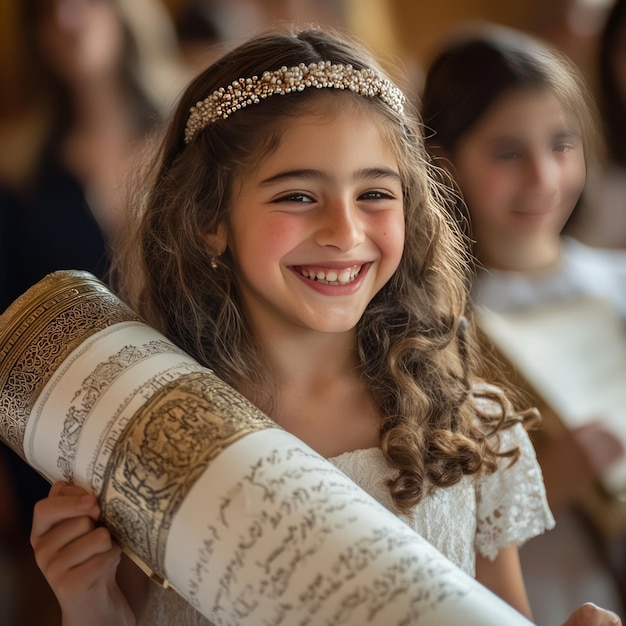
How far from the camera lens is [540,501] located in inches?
35.2

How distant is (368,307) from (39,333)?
321 millimetres

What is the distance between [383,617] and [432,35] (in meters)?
2.84

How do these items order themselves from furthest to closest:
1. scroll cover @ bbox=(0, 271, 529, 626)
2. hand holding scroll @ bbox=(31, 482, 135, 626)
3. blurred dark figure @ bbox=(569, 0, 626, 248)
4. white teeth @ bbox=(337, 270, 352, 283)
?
blurred dark figure @ bbox=(569, 0, 626, 248) → white teeth @ bbox=(337, 270, 352, 283) → hand holding scroll @ bbox=(31, 482, 135, 626) → scroll cover @ bbox=(0, 271, 529, 626)

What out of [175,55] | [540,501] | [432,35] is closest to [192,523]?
[540,501]

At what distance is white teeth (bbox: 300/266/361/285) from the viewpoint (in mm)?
779

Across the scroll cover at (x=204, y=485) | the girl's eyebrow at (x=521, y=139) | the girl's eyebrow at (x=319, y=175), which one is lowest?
the scroll cover at (x=204, y=485)

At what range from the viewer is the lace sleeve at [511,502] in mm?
876

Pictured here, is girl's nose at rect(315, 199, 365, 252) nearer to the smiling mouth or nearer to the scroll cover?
the smiling mouth

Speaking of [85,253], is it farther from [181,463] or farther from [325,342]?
[181,463]

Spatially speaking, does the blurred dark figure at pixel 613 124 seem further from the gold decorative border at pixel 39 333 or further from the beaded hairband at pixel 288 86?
the gold decorative border at pixel 39 333

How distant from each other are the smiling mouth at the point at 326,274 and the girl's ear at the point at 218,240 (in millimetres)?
88

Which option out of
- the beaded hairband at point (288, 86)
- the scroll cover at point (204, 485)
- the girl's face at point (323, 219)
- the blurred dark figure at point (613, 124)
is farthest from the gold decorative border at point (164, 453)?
the blurred dark figure at point (613, 124)

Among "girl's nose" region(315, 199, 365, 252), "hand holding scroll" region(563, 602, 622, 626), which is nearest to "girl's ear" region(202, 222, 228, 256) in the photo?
"girl's nose" region(315, 199, 365, 252)

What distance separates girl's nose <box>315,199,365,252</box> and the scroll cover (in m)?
0.15
